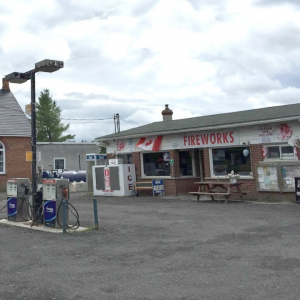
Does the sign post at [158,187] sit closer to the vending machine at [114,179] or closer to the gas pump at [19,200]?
the vending machine at [114,179]

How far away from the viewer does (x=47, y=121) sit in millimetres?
61906

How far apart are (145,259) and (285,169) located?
9177 mm

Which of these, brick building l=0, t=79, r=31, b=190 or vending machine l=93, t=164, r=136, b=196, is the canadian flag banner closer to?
vending machine l=93, t=164, r=136, b=196

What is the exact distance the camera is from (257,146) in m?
15.8

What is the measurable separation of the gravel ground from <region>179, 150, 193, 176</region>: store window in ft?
24.4

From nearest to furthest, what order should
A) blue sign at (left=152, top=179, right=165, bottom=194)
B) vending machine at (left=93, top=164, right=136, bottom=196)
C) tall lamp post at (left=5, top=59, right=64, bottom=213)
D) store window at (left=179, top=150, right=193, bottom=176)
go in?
1. tall lamp post at (left=5, top=59, right=64, bottom=213)
2. blue sign at (left=152, top=179, right=165, bottom=194)
3. store window at (left=179, top=150, right=193, bottom=176)
4. vending machine at (left=93, top=164, right=136, bottom=196)

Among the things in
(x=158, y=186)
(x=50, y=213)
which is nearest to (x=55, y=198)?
(x=50, y=213)

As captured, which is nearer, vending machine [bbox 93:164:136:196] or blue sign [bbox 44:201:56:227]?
blue sign [bbox 44:201:56:227]

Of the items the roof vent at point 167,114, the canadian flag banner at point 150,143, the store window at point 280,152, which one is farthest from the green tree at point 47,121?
the store window at point 280,152

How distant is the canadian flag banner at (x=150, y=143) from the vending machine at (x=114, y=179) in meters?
1.15

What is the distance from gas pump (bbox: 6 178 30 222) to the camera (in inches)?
480

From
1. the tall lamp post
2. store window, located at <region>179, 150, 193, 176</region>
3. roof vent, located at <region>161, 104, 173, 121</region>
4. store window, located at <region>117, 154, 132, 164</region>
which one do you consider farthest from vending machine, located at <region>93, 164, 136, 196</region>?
the tall lamp post

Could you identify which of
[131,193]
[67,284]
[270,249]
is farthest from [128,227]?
[131,193]

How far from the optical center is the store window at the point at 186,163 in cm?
1953
